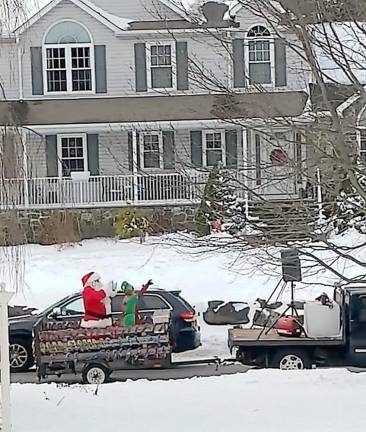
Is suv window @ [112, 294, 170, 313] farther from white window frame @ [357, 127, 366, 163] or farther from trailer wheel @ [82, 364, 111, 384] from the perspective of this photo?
white window frame @ [357, 127, 366, 163]

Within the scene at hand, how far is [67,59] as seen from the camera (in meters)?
31.6

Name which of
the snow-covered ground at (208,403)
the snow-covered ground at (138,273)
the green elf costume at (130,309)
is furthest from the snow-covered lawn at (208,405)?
the snow-covered ground at (138,273)

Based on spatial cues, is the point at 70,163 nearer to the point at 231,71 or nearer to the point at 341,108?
the point at 231,71

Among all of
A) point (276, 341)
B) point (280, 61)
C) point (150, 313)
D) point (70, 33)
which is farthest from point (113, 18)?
point (276, 341)

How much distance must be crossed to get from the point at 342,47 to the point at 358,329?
18.7 feet

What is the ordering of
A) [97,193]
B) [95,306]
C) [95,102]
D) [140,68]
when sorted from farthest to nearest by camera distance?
[140,68] → [95,102] → [97,193] → [95,306]

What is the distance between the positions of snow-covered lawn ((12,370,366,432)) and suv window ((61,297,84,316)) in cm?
293

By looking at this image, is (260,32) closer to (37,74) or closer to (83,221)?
(83,221)

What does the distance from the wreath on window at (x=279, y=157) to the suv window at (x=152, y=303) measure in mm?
5673

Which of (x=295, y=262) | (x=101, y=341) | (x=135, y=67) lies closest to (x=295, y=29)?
(x=295, y=262)

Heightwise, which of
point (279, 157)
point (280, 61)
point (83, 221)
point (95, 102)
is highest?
point (95, 102)

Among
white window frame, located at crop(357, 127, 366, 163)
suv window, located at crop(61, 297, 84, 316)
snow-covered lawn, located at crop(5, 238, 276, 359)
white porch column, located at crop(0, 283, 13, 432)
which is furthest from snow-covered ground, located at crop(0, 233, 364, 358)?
white porch column, located at crop(0, 283, 13, 432)

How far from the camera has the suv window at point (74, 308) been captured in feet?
51.0

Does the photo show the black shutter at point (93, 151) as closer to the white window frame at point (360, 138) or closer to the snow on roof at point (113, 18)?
the snow on roof at point (113, 18)
